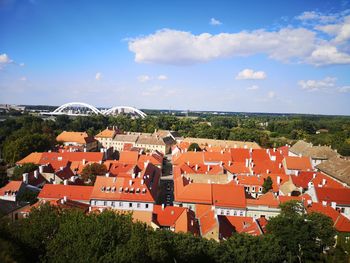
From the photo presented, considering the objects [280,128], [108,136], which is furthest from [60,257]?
[280,128]

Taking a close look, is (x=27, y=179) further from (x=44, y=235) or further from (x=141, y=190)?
(x=44, y=235)

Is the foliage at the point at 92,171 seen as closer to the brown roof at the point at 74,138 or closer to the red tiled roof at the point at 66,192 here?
the red tiled roof at the point at 66,192

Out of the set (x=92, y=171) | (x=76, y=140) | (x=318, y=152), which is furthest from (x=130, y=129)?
(x=92, y=171)

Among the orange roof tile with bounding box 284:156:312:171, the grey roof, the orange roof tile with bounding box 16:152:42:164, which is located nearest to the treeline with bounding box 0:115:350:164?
the orange roof tile with bounding box 16:152:42:164

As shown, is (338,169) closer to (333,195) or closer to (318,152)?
(333,195)

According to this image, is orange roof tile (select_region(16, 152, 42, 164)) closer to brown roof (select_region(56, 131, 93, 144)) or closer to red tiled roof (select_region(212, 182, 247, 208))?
brown roof (select_region(56, 131, 93, 144))
